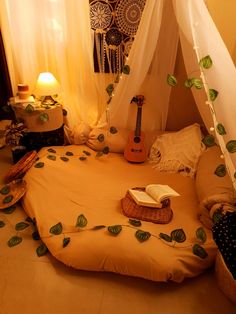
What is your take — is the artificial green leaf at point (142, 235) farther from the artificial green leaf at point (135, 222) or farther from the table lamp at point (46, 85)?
the table lamp at point (46, 85)

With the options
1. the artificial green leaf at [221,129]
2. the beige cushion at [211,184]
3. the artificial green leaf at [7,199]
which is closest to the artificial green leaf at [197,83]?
the artificial green leaf at [221,129]

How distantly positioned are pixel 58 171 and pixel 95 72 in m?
1.00

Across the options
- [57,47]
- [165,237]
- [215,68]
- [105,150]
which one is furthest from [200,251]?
[57,47]

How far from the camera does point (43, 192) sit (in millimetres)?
1880

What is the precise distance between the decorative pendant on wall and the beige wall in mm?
610

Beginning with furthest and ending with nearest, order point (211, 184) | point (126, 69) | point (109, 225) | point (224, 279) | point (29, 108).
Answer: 1. point (29, 108)
2. point (126, 69)
3. point (211, 184)
4. point (109, 225)
5. point (224, 279)

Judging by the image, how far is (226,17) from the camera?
206 centimetres

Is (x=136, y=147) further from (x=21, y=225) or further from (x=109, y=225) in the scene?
(x=21, y=225)

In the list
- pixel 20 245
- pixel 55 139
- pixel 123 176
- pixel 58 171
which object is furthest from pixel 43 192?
pixel 55 139

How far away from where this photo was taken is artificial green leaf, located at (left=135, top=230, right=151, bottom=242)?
4.77 feet

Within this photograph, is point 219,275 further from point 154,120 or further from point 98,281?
point 154,120

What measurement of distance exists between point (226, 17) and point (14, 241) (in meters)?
2.38

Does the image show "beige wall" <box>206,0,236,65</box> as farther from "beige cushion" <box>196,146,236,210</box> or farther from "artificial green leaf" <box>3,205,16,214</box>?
"artificial green leaf" <box>3,205,16,214</box>

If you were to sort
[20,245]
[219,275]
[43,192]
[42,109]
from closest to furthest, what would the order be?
[219,275] < [20,245] < [43,192] < [42,109]
